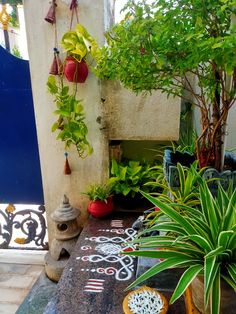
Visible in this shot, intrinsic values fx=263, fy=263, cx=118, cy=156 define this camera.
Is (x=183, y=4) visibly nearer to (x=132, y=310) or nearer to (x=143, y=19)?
(x=143, y=19)

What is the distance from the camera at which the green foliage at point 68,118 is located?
1.73 meters

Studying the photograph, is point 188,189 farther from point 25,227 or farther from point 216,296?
point 25,227

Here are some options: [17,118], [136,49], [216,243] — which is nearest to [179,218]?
[216,243]

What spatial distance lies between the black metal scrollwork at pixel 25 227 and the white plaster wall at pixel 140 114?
108cm

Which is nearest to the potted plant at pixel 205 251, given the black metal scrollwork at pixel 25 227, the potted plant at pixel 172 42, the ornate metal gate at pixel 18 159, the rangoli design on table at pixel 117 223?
the potted plant at pixel 172 42

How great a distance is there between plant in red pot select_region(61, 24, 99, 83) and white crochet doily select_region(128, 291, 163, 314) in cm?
128

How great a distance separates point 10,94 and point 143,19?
60.1 inches

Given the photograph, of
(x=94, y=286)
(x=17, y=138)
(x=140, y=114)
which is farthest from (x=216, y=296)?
(x=17, y=138)

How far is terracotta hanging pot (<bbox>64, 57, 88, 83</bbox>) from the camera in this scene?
1.71 m

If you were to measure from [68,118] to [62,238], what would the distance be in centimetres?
89

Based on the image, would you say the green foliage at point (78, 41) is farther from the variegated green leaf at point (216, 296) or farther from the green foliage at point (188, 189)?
the variegated green leaf at point (216, 296)

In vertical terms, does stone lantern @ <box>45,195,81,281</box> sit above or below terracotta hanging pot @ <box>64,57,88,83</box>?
below

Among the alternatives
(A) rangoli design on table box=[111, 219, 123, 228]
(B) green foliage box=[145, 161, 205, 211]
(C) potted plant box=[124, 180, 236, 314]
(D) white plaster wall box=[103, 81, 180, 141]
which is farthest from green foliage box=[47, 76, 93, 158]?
(C) potted plant box=[124, 180, 236, 314]

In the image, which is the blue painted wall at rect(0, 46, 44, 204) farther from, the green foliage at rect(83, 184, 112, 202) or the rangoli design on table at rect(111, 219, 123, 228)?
the rangoli design on table at rect(111, 219, 123, 228)
